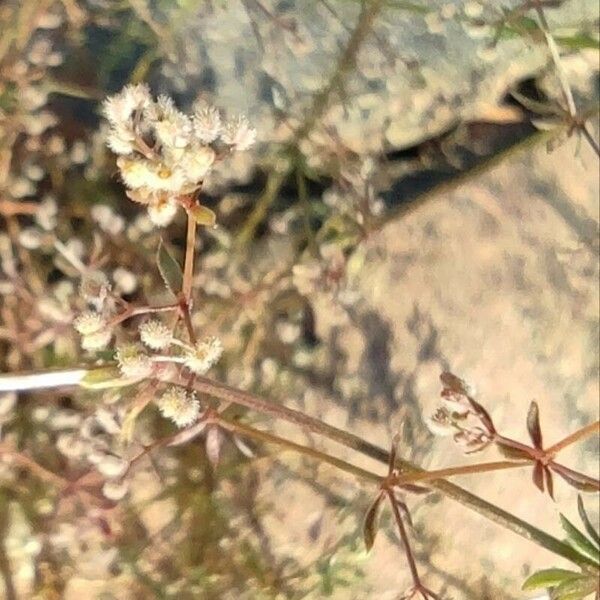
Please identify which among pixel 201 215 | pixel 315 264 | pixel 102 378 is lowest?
pixel 315 264

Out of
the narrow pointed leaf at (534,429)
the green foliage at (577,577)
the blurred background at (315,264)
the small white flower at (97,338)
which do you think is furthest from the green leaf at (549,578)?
the small white flower at (97,338)

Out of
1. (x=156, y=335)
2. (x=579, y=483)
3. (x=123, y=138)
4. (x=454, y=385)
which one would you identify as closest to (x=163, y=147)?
(x=123, y=138)

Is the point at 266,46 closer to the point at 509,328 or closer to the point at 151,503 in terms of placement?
the point at 509,328

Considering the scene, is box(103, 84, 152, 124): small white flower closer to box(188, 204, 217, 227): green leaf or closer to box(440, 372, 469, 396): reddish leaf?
box(188, 204, 217, 227): green leaf

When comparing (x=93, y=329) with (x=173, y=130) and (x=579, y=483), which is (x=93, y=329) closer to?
(x=173, y=130)

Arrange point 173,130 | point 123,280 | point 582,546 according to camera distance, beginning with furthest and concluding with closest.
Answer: point 123,280
point 582,546
point 173,130

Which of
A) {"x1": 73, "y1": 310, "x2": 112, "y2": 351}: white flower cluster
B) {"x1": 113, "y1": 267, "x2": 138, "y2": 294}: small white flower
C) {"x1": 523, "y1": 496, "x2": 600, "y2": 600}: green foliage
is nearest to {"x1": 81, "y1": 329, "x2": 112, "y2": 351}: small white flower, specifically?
{"x1": 73, "y1": 310, "x2": 112, "y2": 351}: white flower cluster

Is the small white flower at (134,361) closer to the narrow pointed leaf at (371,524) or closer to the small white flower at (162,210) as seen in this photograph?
the small white flower at (162,210)
